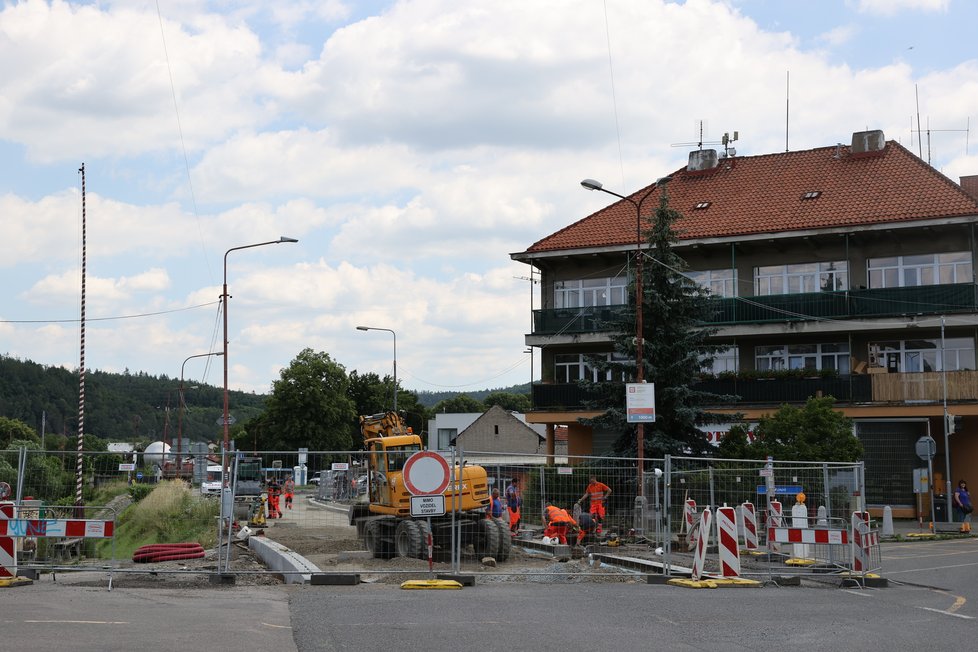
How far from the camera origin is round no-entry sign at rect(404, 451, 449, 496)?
1573 centimetres

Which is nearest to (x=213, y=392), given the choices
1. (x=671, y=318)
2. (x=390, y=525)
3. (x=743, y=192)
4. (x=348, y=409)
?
(x=348, y=409)

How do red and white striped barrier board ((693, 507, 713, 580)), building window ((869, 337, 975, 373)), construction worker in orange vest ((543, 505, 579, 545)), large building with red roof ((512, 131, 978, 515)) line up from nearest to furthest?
red and white striped barrier board ((693, 507, 713, 580)) → construction worker in orange vest ((543, 505, 579, 545)) → large building with red roof ((512, 131, 978, 515)) → building window ((869, 337, 975, 373))

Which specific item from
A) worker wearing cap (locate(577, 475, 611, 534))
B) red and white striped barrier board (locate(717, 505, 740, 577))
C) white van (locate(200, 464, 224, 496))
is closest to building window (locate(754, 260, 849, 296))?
worker wearing cap (locate(577, 475, 611, 534))

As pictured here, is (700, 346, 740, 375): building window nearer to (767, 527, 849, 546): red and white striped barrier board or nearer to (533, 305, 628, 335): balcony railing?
(533, 305, 628, 335): balcony railing

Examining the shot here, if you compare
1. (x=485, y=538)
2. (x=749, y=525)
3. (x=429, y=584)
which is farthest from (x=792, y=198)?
(x=429, y=584)

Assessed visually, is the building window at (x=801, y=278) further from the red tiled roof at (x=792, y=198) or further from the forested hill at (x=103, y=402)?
the forested hill at (x=103, y=402)

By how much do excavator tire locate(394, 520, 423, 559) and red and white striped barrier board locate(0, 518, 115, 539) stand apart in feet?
17.7

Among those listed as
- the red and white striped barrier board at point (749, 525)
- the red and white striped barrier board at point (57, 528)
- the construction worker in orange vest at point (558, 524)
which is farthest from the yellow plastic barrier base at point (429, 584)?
the red and white striped barrier board at point (749, 525)

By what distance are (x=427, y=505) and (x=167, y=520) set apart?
8048 millimetres

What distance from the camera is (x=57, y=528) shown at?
15492mm

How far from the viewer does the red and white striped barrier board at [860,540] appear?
1734 centimetres

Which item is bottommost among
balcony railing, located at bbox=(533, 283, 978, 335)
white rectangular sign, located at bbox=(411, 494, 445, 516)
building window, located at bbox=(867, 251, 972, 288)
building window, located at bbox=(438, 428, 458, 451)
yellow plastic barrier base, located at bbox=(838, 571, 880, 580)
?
yellow plastic barrier base, located at bbox=(838, 571, 880, 580)

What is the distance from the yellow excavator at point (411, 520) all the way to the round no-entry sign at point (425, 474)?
2321mm

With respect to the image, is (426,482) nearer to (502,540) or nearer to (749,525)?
(502,540)
